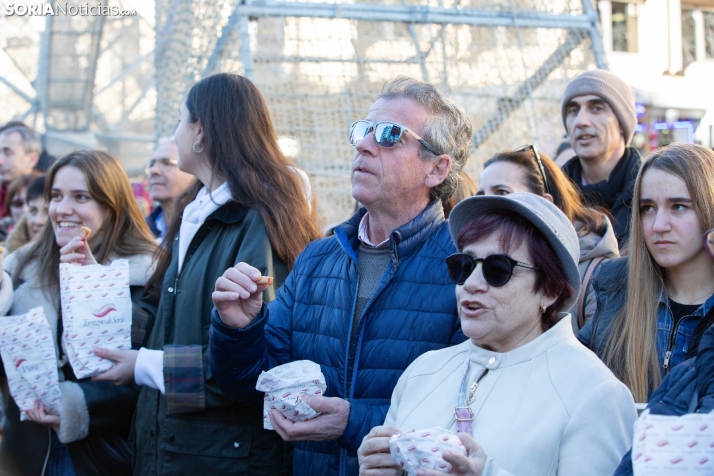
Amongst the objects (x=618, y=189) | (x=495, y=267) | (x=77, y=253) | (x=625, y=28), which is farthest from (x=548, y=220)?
(x=625, y=28)

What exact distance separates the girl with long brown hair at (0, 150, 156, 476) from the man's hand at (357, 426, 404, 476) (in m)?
2.05

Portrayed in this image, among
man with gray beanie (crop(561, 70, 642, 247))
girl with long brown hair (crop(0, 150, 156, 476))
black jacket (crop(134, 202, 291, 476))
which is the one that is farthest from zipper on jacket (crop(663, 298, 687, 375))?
girl with long brown hair (crop(0, 150, 156, 476))

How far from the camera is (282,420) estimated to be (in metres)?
2.54

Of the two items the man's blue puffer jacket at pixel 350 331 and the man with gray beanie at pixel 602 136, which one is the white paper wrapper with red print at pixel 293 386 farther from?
the man with gray beanie at pixel 602 136

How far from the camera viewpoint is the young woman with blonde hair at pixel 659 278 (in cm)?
268

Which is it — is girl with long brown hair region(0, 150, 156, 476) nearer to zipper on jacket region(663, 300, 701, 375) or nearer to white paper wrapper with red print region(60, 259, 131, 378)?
white paper wrapper with red print region(60, 259, 131, 378)

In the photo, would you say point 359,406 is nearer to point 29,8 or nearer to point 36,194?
point 36,194

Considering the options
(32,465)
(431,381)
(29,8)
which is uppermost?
(29,8)

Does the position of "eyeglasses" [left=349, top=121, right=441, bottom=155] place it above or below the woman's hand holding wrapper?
above

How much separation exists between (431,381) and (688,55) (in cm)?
2263

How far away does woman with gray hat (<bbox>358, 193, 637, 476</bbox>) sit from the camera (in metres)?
2.03

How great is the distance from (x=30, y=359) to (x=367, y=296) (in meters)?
1.77

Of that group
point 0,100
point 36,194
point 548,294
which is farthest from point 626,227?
point 0,100

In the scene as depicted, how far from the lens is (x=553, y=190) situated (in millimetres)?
3834
